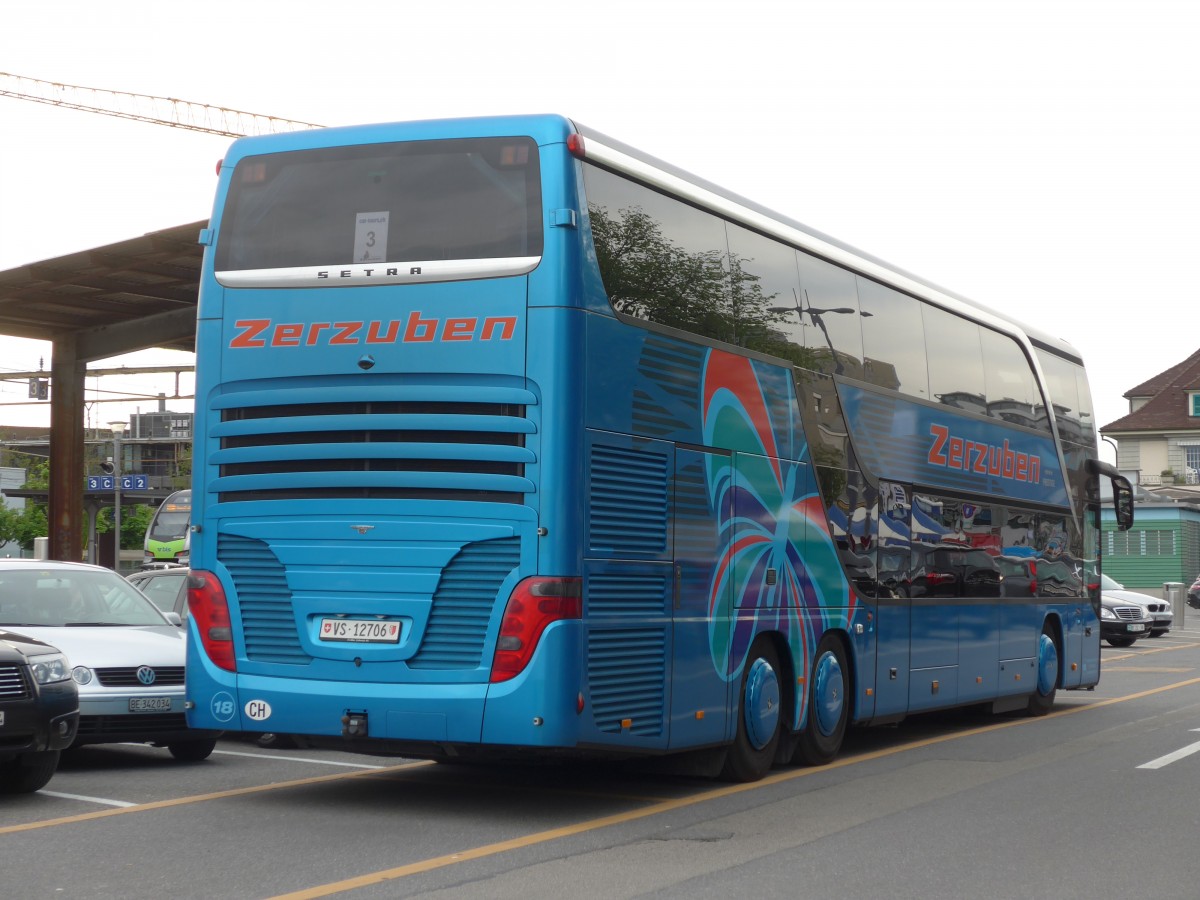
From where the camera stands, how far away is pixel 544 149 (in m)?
9.09

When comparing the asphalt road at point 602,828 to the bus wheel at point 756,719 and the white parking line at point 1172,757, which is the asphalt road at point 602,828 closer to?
the white parking line at point 1172,757

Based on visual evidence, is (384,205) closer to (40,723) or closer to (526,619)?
(526,619)

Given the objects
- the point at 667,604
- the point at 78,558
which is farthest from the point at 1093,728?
the point at 78,558

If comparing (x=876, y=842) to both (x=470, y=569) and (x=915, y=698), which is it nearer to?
(x=470, y=569)

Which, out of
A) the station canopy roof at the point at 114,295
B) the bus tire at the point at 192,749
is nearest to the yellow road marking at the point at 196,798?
the bus tire at the point at 192,749

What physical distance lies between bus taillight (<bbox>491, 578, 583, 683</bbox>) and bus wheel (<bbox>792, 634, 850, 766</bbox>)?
373 cm

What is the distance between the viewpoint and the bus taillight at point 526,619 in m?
8.76

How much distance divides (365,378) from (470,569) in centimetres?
131

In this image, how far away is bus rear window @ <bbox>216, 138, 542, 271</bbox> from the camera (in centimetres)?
912

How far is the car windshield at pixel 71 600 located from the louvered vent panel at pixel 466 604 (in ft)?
16.3

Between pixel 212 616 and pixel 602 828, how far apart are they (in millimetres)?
2701

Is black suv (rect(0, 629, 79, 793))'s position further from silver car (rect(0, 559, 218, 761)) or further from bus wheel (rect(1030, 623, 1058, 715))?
bus wheel (rect(1030, 623, 1058, 715))

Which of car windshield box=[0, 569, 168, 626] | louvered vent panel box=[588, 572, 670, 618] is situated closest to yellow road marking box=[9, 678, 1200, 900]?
louvered vent panel box=[588, 572, 670, 618]

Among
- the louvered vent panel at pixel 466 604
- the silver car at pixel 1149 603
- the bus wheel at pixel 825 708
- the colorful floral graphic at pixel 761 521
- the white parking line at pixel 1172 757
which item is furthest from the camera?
the silver car at pixel 1149 603
